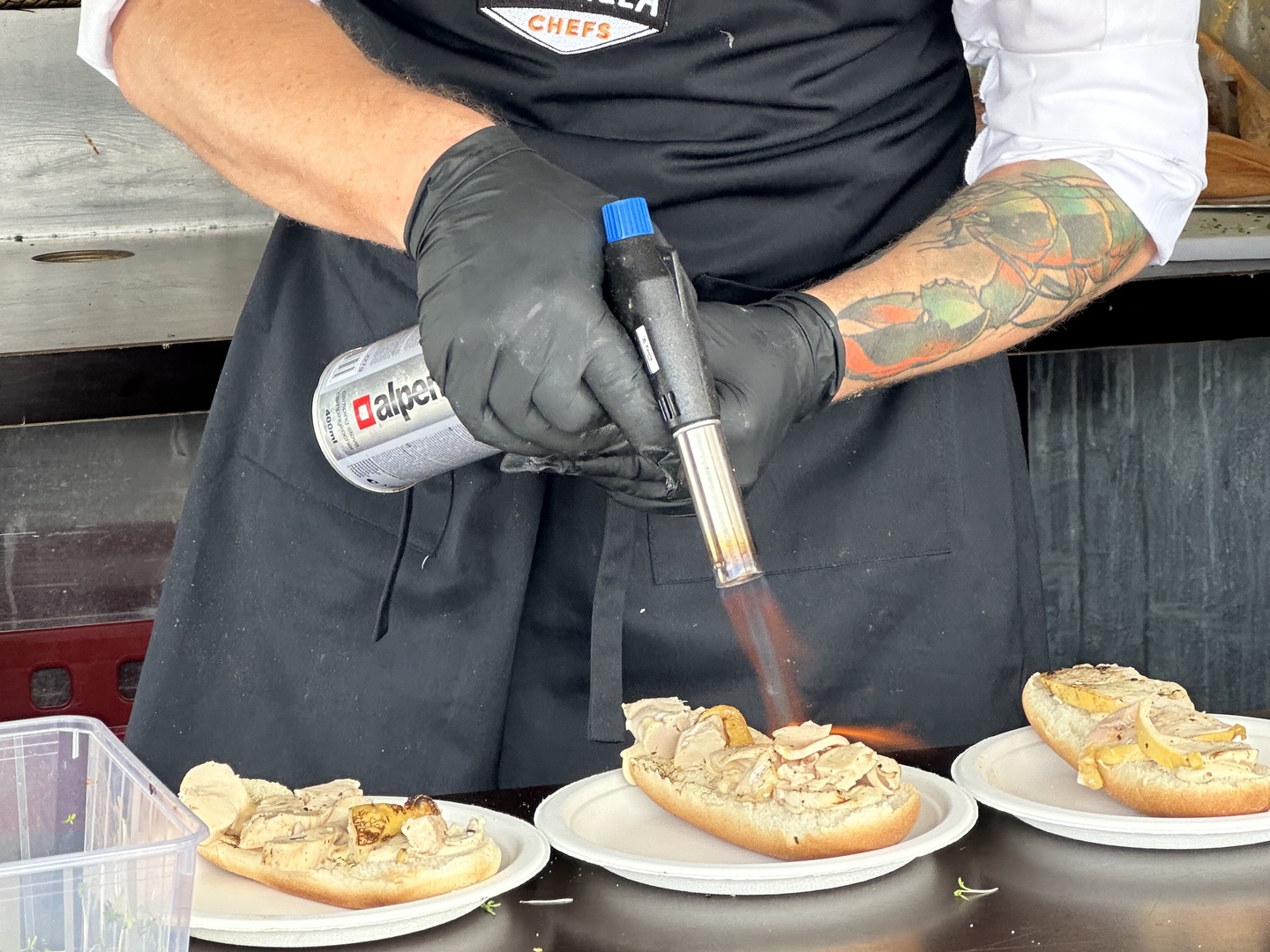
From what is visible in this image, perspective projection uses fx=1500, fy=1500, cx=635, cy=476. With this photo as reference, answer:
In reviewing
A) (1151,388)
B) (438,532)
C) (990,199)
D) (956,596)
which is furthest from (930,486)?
(1151,388)

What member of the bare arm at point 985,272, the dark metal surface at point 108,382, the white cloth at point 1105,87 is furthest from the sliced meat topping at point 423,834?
the dark metal surface at point 108,382

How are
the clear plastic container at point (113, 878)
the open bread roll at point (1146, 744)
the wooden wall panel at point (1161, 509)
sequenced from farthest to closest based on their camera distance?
the wooden wall panel at point (1161, 509) → the open bread roll at point (1146, 744) → the clear plastic container at point (113, 878)

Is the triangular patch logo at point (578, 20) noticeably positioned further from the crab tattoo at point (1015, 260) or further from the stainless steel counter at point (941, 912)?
the stainless steel counter at point (941, 912)

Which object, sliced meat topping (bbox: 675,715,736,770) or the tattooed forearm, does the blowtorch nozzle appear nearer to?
sliced meat topping (bbox: 675,715,736,770)

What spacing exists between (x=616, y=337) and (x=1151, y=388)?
179 centimetres

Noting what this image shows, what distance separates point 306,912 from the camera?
90 centimetres

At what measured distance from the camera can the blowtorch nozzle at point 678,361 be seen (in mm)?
924

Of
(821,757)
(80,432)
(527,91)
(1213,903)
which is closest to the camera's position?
(1213,903)

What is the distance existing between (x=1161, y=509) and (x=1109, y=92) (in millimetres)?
1348

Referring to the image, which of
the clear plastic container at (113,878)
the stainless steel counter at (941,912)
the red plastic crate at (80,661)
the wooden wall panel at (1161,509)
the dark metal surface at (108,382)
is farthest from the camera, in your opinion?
the wooden wall panel at (1161,509)

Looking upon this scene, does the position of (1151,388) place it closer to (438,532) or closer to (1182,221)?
(1182,221)

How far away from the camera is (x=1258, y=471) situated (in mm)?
2547

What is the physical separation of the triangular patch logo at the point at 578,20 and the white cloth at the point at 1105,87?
32 centimetres

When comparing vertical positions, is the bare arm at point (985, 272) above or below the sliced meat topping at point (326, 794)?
above
